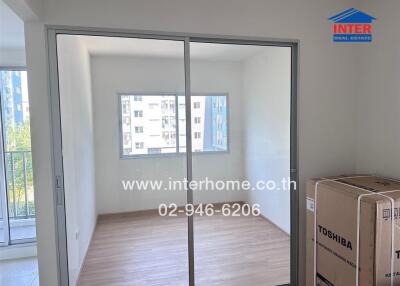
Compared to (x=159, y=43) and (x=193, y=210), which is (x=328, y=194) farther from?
(x=159, y=43)

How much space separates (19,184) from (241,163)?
289 cm

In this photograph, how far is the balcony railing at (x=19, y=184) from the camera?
11.4 feet

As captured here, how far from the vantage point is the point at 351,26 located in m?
2.46

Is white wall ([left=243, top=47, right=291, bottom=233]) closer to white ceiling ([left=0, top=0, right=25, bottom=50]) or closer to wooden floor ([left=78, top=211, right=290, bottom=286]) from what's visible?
wooden floor ([left=78, top=211, right=290, bottom=286])

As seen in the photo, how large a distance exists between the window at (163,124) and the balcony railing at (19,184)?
1838 mm

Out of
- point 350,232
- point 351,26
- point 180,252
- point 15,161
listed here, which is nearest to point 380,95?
point 351,26

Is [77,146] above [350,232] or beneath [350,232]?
above

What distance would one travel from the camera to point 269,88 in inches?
113

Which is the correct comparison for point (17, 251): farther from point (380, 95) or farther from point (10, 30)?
point (380, 95)

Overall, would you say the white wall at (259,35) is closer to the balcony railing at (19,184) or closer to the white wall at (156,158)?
the white wall at (156,158)

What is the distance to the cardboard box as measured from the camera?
5.52 feet

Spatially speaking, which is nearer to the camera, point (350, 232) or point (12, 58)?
point (350, 232)

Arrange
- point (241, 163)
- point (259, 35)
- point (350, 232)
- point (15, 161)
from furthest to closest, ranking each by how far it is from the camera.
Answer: point (15, 161) < point (241, 163) < point (259, 35) < point (350, 232)

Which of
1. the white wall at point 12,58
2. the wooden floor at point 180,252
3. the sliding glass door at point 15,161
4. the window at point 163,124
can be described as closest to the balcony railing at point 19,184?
the sliding glass door at point 15,161
